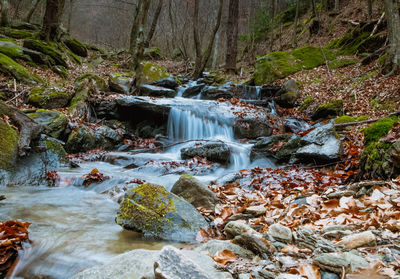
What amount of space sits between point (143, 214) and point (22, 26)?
65.0 feet

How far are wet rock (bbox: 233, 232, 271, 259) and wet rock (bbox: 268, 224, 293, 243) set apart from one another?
21 centimetres

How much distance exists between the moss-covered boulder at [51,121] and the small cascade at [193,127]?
3.94 m

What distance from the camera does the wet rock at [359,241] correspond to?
6.24 ft

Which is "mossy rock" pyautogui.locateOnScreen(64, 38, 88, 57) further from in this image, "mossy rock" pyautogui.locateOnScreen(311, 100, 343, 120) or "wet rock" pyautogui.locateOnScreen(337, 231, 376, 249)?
"wet rock" pyautogui.locateOnScreen(337, 231, 376, 249)

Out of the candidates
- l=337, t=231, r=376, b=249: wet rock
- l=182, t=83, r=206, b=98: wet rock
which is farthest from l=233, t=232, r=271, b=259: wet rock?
l=182, t=83, r=206, b=98: wet rock

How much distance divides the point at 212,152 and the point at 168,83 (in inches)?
322

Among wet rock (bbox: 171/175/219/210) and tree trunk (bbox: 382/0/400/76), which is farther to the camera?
tree trunk (bbox: 382/0/400/76)

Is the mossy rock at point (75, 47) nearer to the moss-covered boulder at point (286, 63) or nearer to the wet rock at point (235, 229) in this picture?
the moss-covered boulder at point (286, 63)

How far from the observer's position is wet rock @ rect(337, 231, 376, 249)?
1901 millimetres

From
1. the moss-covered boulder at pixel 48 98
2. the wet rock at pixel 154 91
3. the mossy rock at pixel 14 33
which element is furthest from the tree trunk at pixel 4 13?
the wet rock at pixel 154 91

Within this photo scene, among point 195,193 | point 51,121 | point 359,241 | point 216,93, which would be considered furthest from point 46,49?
point 359,241

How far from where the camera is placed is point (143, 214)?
3191 millimetres

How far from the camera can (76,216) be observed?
366 cm

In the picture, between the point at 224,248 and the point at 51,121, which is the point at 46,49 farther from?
the point at 224,248
